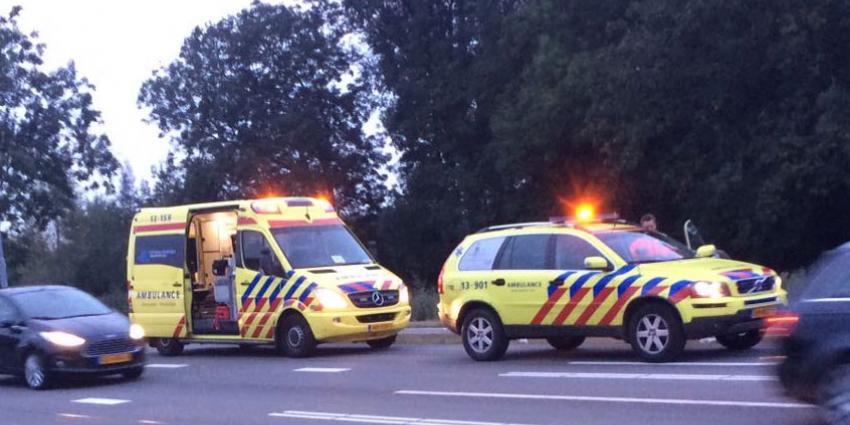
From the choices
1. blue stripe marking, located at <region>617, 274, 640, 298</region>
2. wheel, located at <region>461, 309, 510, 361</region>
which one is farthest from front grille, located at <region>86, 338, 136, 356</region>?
blue stripe marking, located at <region>617, 274, 640, 298</region>

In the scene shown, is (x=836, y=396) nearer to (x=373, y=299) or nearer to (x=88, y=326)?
(x=373, y=299)

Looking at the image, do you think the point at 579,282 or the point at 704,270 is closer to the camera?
the point at 704,270

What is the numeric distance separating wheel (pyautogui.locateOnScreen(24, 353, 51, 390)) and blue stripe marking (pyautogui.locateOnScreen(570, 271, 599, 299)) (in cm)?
723

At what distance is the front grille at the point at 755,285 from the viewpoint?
1536cm

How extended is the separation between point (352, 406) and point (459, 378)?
7.46 ft

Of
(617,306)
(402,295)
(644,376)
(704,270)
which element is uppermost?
(402,295)

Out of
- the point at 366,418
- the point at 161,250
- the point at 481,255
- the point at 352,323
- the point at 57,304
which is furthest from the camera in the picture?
the point at 161,250

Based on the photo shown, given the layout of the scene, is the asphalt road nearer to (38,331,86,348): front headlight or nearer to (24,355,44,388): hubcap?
(24,355,44,388): hubcap

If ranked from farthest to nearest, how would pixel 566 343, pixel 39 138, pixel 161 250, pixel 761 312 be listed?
pixel 39 138 → pixel 161 250 → pixel 566 343 → pixel 761 312

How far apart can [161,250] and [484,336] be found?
7.62 m

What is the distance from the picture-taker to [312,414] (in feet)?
43.4

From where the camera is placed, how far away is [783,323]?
10.2 metres

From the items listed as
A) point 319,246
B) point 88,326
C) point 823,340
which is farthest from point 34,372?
point 823,340

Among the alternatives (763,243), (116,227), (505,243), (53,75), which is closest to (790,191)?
(763,243)
